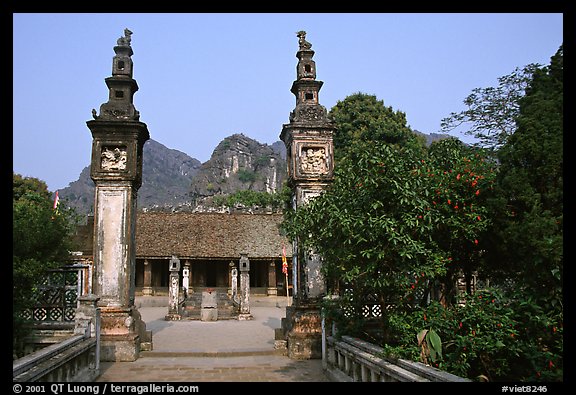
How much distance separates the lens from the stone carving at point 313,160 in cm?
1190

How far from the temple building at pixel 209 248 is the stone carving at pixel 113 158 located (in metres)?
21.8

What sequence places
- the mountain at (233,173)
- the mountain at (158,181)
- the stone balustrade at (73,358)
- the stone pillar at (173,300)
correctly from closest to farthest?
1. the stone balustrade at (73,358)
2. the stone pillar at (173,300)
3. the mountain at (233,173)
4. the mountain at (158,181)

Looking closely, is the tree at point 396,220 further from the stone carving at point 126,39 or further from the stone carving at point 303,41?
the stone carving at point 126,39

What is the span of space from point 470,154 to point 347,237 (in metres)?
3.28

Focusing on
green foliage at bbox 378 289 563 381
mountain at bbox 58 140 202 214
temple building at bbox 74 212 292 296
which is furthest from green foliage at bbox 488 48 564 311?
mountain at bbox 58 140 202 214

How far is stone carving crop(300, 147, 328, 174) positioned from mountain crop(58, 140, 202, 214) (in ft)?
366

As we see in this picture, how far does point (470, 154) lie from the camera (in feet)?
29.5

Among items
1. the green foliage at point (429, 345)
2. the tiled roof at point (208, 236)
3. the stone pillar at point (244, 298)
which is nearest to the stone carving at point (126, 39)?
the green foliage at point (429, 345)

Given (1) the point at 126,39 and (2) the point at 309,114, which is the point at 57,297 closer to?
(1) the point at 126,39

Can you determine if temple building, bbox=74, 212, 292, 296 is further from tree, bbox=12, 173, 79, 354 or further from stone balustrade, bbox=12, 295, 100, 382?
stone balustrade, bbox=12, 295, 100, 382

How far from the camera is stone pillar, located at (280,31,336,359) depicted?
1101cm

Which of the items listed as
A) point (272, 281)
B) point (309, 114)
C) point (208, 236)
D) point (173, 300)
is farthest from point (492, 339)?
point (208, 236)
